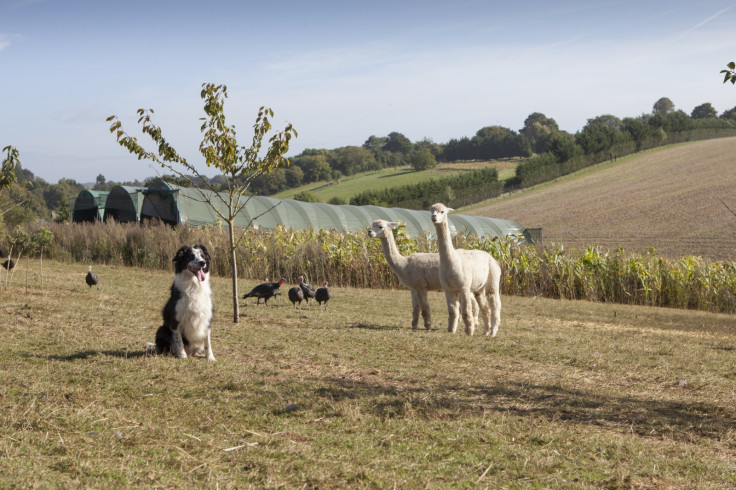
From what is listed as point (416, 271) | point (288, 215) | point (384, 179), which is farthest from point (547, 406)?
point (384, 179)

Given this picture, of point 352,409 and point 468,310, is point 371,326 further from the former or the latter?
point 352,409

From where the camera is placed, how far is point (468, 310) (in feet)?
39.7

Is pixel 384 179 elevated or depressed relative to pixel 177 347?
elevated

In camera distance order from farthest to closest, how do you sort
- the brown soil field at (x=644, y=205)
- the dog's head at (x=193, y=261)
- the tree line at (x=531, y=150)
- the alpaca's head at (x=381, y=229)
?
the tree line at (x=531, y=150), the brown soil field at (x=644, y=205), the alpaca's head at (x=381, y=229), the dog's head at (x=193, y=261)

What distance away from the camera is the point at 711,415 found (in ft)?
24.7

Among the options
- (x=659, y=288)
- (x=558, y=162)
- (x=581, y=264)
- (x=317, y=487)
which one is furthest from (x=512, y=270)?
(x=558, y=162)

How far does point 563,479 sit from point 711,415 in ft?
10.3

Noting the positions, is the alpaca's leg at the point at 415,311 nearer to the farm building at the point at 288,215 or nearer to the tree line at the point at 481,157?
the farm building at the point at 288,215

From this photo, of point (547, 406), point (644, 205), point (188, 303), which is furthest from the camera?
point (644, 205)

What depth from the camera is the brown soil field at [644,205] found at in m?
46.2

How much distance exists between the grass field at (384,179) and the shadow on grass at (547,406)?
262 feet

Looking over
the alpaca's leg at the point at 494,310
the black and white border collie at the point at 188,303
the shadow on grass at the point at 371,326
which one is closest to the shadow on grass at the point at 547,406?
the black and white border collie at the point at 188,303

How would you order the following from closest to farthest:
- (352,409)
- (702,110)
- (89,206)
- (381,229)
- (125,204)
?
(352,409)
(381,229)
(125,204)
(89,206)
(702,110)

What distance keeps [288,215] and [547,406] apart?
90.2 feet
